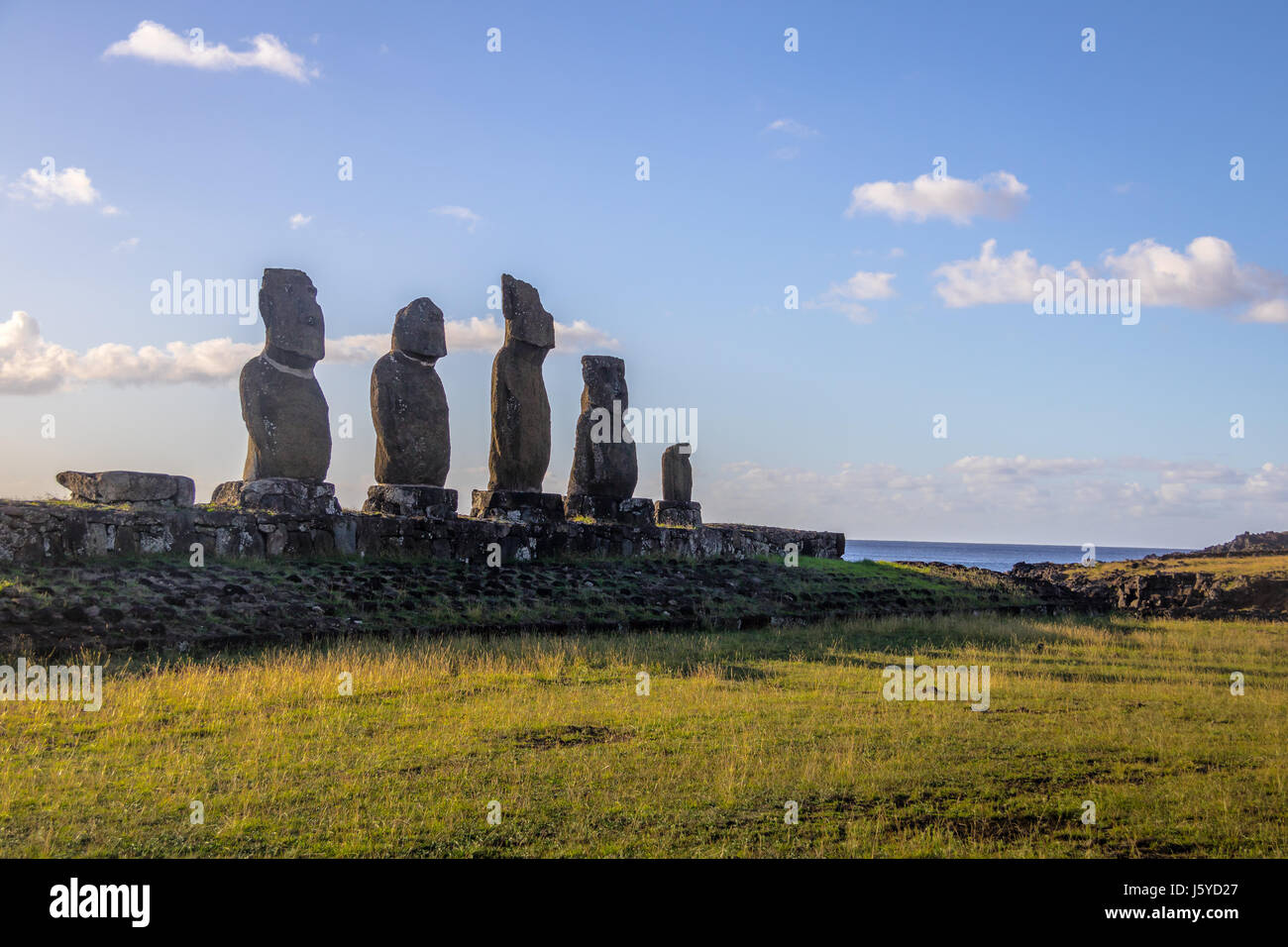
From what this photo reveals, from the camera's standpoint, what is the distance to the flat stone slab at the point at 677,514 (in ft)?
86.8

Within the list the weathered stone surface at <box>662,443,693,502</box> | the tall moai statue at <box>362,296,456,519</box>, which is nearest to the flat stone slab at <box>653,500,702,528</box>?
the weathered stone surface at <box>662,443,693,502</box>

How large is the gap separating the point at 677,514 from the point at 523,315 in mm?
7331

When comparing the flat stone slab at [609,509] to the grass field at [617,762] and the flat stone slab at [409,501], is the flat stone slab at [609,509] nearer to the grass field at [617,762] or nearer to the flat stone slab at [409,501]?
the flat stone slab at [409,501]

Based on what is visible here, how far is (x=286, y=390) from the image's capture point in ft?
57.6

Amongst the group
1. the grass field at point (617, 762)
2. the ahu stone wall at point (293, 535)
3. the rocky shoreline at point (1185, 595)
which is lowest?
the rocky shoreline at point (1185, 595)

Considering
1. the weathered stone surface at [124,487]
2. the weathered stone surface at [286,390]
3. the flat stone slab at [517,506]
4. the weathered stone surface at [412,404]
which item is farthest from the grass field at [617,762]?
the flat stone slab at [517,506]

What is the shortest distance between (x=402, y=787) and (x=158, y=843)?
1.61m

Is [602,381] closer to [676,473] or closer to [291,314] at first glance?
[676,473]

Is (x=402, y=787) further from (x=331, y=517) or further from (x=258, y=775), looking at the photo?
(x=331, y=517)

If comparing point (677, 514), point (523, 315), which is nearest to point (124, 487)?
point (523, 315)

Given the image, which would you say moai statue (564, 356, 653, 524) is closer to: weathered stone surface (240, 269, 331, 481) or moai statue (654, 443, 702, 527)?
moai statue (654, 443, 702, 527)

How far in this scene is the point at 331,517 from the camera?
56.4 ft
